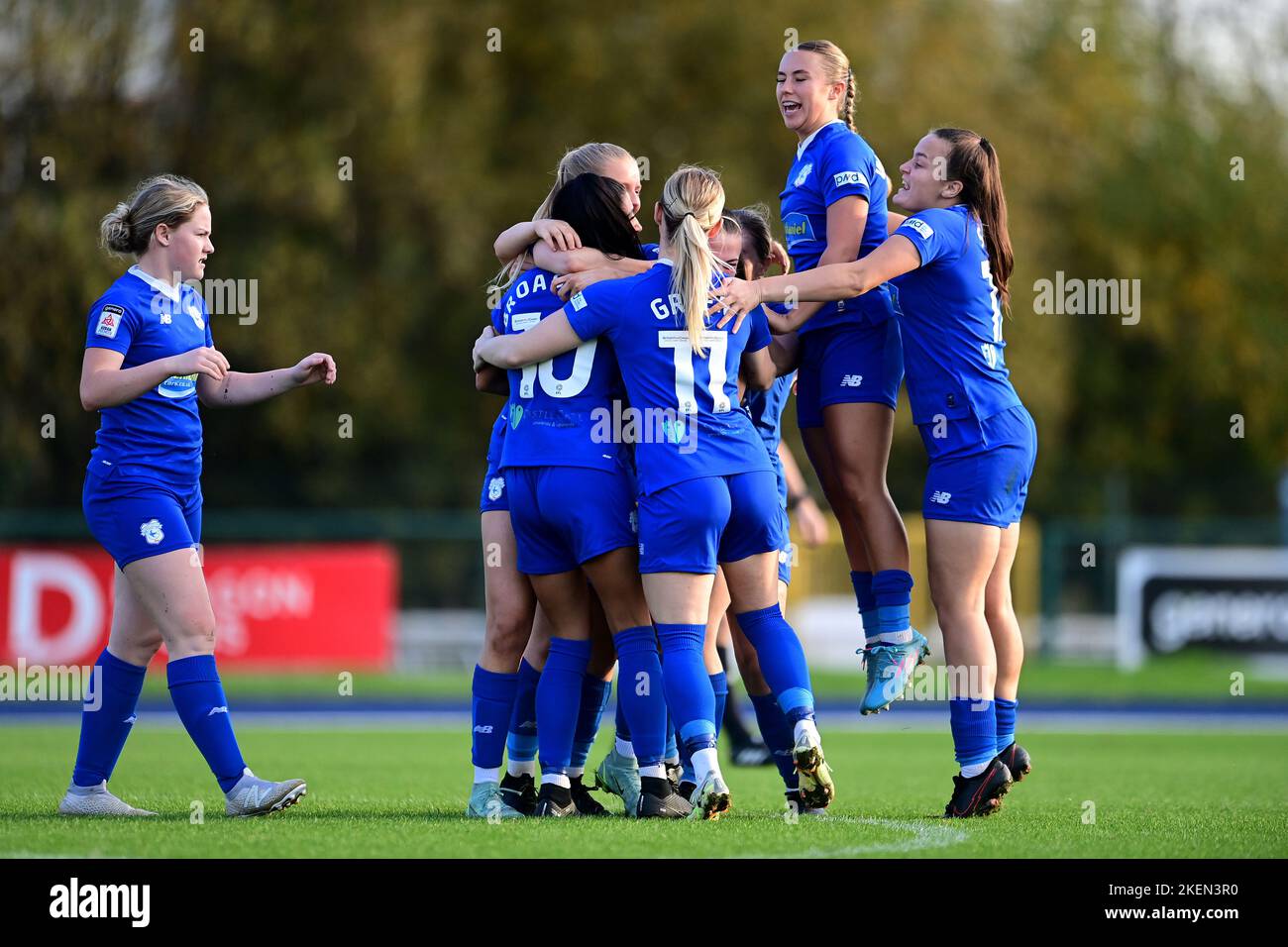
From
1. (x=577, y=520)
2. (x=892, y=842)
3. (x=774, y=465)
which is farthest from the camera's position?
(x=774, y=465)

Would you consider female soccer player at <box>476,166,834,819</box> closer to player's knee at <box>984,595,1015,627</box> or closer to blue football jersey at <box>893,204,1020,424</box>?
blue football jersey at <box>893,204,1020,424</box>

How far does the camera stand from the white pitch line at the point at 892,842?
5281 mm

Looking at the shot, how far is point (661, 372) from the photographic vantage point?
6223 millimetres

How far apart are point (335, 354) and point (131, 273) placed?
17.0 m

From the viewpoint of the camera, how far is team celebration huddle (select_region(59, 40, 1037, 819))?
6.23m

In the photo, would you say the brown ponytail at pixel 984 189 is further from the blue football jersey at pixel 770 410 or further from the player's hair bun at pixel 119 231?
the player's hair bun at pixel 119 231

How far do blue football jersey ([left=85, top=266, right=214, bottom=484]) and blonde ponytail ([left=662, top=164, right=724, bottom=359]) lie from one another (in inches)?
77.8

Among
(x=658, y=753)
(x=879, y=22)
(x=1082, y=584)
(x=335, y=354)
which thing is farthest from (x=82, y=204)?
(x=658, y=753)

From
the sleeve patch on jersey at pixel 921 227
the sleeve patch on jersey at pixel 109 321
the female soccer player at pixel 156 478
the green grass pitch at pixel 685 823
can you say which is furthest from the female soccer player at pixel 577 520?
the sleeve patch on jersey at pixel 109 321

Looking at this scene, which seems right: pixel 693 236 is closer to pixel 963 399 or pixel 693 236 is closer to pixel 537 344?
pixel 537 344

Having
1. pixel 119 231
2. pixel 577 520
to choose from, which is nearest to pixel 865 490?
pixel 577 520

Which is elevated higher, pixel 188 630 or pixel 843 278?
pixel 843 278

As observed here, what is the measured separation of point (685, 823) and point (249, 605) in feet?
44.0

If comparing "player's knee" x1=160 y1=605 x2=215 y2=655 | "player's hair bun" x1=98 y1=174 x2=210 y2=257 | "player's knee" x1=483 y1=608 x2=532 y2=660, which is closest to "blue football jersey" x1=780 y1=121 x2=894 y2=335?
"player's knee" x1=483 y1=608 x2=532 y2=660
